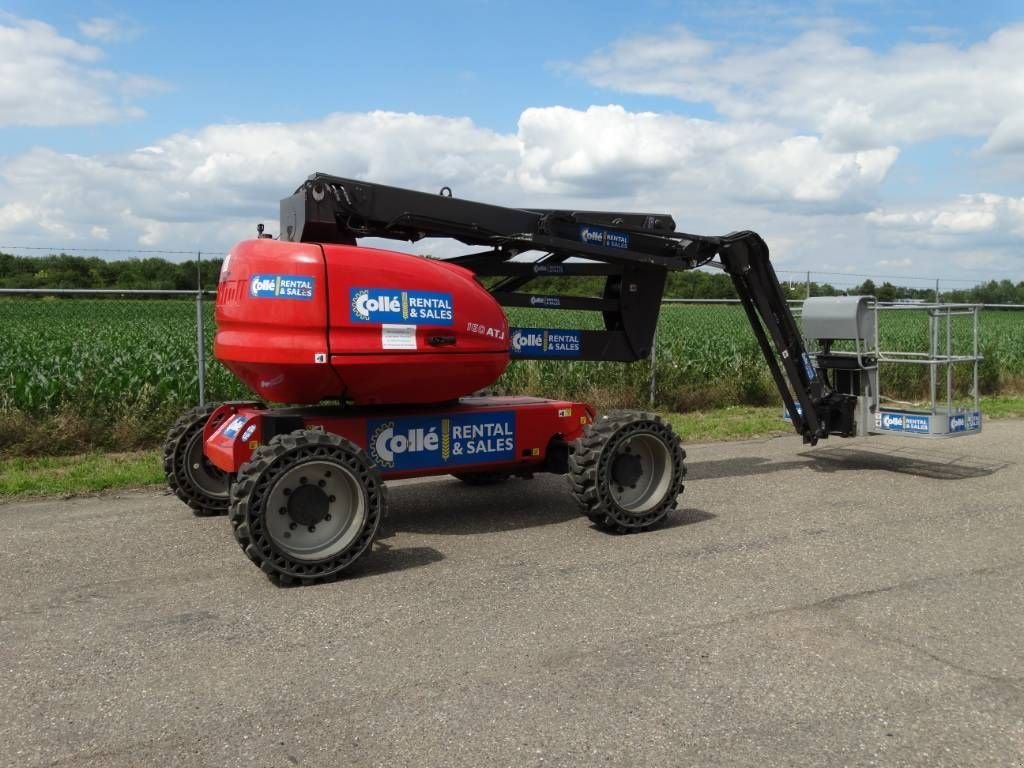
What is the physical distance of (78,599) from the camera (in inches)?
207

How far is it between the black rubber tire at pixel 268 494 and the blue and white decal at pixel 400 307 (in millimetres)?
837

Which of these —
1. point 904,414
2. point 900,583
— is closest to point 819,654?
point 900,583

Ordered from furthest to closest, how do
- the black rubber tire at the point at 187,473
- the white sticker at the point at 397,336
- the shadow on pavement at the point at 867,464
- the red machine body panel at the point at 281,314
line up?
the shadow on pavement at the point at 867,464
the black rubber tire at the point at 187,473
the white sticker at the point at 397,336
the red machine body panel at the point at 281,314

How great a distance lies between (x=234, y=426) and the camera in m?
6.43

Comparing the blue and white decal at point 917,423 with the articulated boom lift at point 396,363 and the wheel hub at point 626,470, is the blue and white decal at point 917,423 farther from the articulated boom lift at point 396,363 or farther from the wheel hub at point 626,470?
the wheel hub at point 626,470

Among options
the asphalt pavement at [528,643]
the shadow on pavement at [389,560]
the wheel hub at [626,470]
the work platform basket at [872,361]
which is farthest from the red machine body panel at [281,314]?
the work platform basket at [872,361]

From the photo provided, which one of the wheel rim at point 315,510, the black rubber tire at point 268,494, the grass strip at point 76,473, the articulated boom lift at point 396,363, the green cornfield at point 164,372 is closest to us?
the black rubber tire at point 268,494

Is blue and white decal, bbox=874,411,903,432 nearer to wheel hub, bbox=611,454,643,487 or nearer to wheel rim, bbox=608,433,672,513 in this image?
wheel rim, bbox=608,433,672,513

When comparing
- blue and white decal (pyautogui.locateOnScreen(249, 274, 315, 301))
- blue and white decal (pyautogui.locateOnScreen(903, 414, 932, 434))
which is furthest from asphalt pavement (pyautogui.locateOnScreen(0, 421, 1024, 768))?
blue and white decal (pyautogui.locateOnScreen(249, 274, 315, 301))

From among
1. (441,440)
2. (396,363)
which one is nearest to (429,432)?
(441,440)

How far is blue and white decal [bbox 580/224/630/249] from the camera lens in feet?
24.3

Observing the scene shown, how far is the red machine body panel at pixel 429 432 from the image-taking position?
250 inches

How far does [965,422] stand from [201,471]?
7151 mm

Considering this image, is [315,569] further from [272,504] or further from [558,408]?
[558,408]
